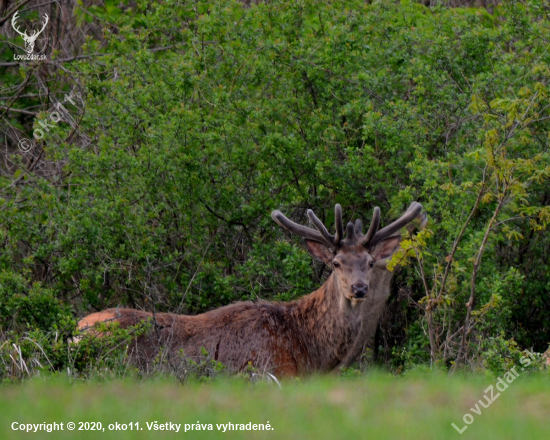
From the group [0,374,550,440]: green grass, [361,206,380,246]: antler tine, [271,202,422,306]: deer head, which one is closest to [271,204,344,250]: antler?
[271,202,422,306]: deer head

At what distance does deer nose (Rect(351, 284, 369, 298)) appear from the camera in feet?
28.2

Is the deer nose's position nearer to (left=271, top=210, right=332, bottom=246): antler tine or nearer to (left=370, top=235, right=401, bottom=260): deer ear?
(left=271, top=210, right=332, bottom=246): antler tine

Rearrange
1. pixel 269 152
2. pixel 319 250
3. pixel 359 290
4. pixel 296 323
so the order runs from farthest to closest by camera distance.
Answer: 1. pixel 269 152
2. pixel 319 250
3. pixel 296 323
4. pixel 359 290

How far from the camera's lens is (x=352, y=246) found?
29.9ft

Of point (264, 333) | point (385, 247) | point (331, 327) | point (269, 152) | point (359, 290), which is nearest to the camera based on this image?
point (359, 290)

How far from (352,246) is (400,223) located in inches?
24.5

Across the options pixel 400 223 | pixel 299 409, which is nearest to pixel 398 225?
pixel 400 223

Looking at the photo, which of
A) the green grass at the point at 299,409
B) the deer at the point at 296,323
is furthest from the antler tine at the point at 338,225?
the green grass at the point at 299,409

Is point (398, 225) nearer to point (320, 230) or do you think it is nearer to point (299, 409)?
point (320, 230)

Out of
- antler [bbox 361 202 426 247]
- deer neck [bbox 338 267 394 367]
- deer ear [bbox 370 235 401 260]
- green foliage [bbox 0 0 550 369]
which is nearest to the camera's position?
deer neck [bbox 338 267 394 367]

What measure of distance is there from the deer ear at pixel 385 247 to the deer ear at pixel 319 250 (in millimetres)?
499

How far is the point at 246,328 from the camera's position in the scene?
8859 millimetres

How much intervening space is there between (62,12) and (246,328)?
803 cm

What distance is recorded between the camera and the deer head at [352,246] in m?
8.73
